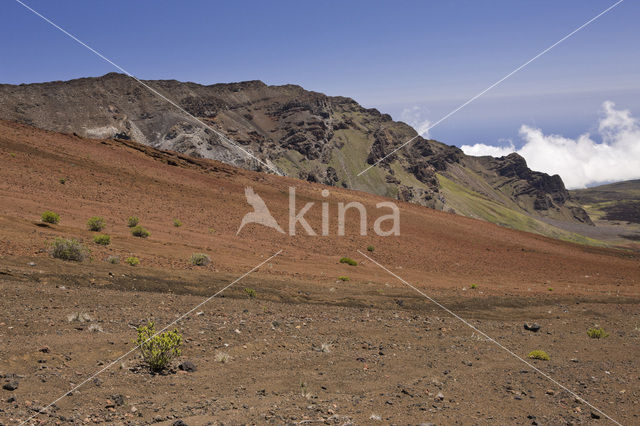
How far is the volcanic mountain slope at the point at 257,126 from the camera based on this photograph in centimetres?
6575

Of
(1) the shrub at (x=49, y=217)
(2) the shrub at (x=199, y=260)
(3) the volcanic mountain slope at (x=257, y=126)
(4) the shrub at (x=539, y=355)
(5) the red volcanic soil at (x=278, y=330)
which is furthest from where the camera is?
(3) the volcanic mountain slope at (x=257, y=126)

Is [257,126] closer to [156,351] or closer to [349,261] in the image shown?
[349,261]

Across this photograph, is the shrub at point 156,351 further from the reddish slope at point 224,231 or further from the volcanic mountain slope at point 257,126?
the volcanic mountain slope at point 257,126

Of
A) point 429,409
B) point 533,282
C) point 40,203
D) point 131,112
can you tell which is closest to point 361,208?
point 533,282

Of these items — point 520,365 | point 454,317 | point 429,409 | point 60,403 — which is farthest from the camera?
point 454,317

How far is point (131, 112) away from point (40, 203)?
2338 inches

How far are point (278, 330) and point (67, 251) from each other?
788cm

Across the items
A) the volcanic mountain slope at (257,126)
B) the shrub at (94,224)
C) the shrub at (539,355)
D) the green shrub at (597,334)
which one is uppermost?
the volcanic mountain slope at (257,126)

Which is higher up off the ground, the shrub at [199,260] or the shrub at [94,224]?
the shrub at [94,224]

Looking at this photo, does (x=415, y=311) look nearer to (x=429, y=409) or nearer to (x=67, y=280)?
(x=429, y=409)

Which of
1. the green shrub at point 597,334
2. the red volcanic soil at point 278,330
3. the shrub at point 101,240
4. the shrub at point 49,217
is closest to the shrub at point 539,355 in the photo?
the red volcanic soil at point 278,330

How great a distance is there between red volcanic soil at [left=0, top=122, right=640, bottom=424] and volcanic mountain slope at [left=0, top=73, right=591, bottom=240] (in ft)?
132

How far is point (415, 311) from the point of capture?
49.8ft

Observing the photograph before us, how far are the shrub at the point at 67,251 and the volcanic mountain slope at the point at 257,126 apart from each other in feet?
175
